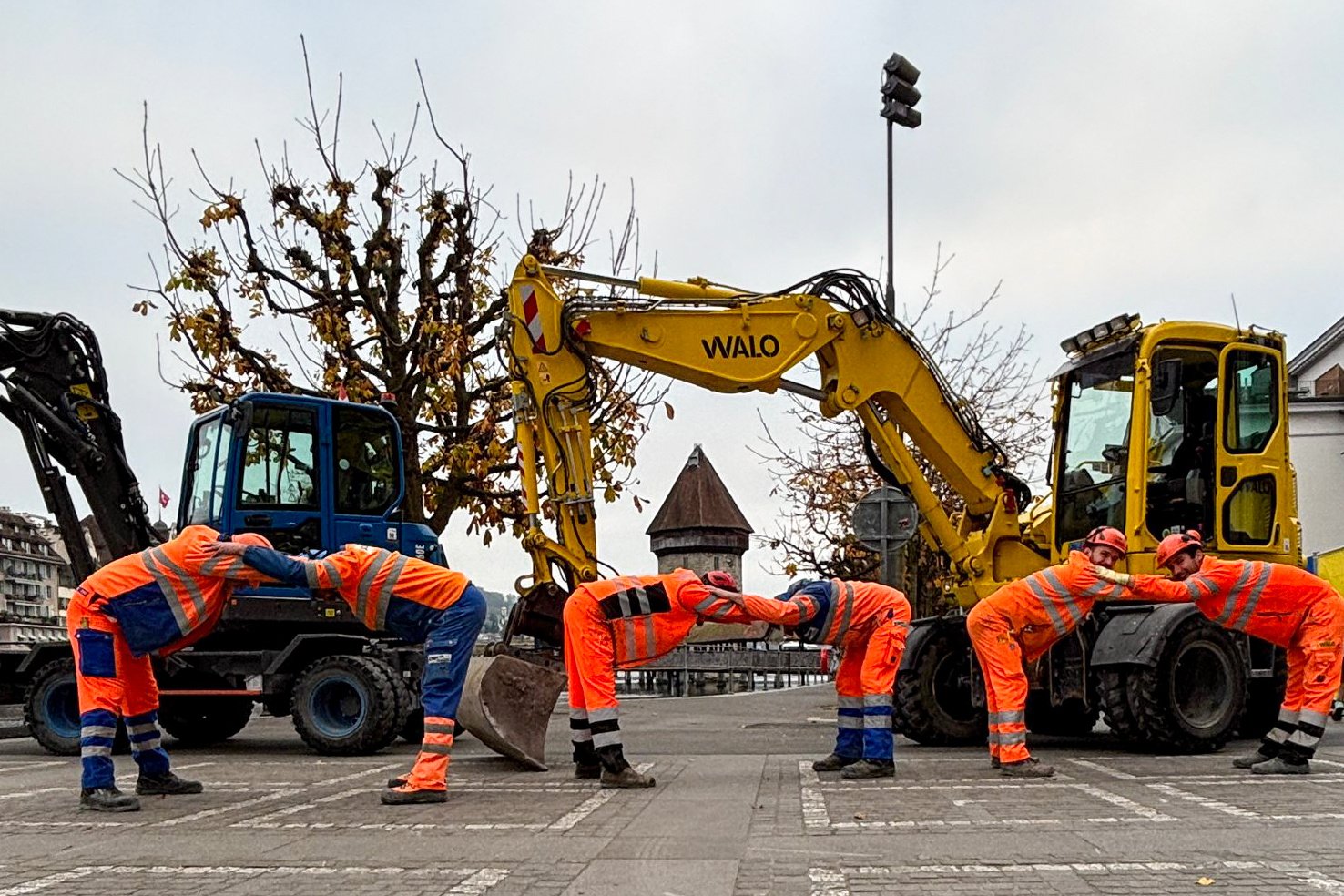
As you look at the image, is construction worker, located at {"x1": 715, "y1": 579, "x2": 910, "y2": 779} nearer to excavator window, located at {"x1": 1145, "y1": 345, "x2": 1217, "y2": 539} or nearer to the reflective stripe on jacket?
the reflective stripe on jacket

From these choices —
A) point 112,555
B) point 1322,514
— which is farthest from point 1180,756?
point 1322,514

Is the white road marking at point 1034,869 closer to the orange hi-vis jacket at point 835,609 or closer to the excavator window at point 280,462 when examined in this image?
the orange hi-vis jacket at point 835,609

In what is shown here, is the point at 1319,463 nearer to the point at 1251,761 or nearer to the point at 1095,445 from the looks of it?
the point at 1095,445

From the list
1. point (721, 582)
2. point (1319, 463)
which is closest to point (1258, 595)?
point (721, 582)

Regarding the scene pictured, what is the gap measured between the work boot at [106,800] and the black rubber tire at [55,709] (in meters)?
5.58

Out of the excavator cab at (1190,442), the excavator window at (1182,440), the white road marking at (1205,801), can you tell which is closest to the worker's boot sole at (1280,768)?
the white road marking at (1205,801)

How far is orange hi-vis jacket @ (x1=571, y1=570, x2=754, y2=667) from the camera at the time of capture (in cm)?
999

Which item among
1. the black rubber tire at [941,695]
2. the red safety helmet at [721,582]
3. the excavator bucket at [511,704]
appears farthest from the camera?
the black rubber tire at [941,695]

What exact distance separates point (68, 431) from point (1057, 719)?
421 inches

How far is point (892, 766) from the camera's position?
34.0ft

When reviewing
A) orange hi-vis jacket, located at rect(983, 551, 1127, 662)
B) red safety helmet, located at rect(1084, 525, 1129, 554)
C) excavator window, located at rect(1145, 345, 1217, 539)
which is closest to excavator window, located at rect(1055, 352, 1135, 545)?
excavator window, located at rect(1145, 345, 1217, 539)

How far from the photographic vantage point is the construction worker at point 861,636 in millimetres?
10281

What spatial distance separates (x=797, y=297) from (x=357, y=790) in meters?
6.01

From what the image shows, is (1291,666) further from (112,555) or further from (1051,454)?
(112,555)
